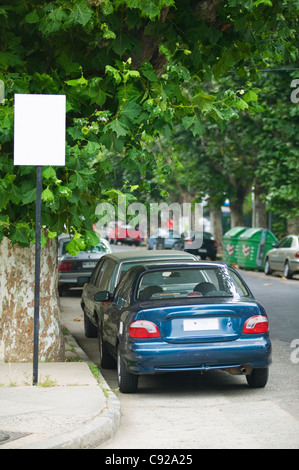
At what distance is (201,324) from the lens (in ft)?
30.6

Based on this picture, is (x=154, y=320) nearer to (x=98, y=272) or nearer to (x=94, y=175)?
(x=94, y=175)

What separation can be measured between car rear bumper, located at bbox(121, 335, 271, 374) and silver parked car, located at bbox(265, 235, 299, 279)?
2019 cm

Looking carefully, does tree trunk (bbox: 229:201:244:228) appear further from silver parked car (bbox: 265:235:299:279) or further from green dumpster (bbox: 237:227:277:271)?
silver parked car (bbox: 265:235:299:279)

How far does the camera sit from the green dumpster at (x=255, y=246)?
116 feet

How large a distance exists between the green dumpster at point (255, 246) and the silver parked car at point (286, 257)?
244 cm

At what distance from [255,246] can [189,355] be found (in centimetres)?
2666

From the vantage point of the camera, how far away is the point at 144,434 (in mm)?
7527

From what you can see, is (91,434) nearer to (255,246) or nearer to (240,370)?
(240,370)

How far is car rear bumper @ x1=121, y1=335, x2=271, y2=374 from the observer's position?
9203mm

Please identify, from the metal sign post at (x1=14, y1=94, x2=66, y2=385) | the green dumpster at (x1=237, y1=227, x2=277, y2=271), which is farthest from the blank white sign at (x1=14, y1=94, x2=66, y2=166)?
the green dumpster at (x1=237, y1=227, x2=277, y2=271)

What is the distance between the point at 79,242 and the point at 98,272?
15.9 feet

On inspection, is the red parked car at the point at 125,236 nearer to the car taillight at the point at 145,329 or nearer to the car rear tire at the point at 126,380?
the car rear tire at the point at 126,380

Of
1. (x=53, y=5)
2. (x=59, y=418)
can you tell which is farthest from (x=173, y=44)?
(x=59, y=418)

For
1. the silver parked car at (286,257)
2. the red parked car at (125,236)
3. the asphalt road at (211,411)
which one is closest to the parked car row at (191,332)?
the asphalt road at (211,411)
